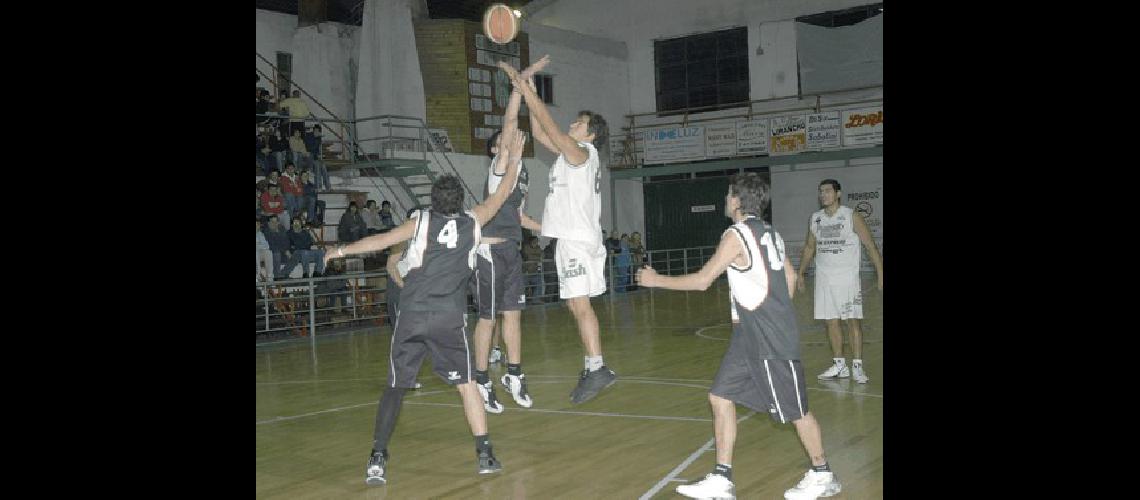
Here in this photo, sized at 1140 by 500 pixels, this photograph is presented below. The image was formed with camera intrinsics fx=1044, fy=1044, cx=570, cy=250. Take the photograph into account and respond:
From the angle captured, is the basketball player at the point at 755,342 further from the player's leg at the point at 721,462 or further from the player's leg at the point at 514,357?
the player's leg at the point at 514,357

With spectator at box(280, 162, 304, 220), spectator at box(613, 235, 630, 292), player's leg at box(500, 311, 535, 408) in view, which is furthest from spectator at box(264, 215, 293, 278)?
spectator at box(613, 235, 630, 292)

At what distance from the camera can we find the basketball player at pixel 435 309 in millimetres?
5504

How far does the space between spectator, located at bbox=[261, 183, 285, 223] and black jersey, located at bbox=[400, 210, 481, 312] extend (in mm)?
11039

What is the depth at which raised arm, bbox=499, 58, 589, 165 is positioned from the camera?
20.6ft

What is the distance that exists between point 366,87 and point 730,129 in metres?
10.1

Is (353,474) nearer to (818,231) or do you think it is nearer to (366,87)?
(818,231)

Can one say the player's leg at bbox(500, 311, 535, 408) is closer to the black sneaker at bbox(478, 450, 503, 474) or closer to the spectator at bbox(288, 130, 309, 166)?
the black sneaker at bbox(478, 450, 503, 474)

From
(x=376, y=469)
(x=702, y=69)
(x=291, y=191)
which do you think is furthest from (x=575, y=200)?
(x=702, y=69)

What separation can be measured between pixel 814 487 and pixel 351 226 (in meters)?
13.4

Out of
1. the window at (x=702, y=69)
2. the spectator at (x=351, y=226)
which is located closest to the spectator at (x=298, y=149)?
the spectator at (x=351, y=226)

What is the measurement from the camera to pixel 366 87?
70.7 feet
